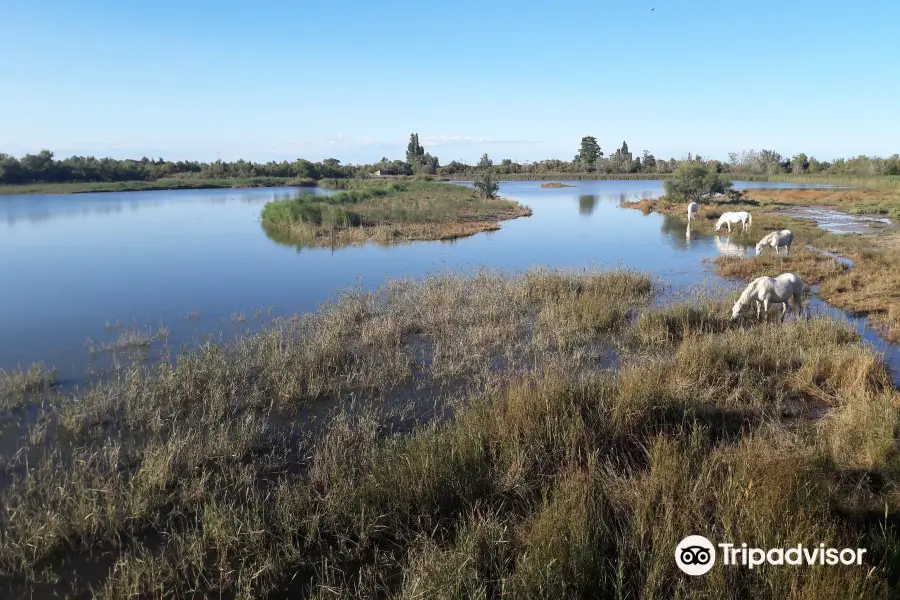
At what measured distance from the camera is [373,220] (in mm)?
30516

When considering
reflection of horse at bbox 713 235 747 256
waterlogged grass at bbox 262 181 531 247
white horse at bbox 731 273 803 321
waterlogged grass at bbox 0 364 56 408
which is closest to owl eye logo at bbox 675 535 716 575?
white horse at bbox 731 273 803 321

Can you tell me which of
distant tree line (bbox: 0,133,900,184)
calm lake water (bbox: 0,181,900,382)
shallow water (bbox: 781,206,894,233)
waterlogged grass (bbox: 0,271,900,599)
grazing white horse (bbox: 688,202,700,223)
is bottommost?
waterlogged grass (bbox: 0,271,900,599)

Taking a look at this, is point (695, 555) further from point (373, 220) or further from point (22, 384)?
point (373, 220)

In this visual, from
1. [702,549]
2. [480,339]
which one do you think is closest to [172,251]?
[480,339]

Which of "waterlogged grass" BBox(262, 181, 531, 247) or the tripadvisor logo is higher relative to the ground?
"waterlogged grass" BBox(262, 181, 531, 247)

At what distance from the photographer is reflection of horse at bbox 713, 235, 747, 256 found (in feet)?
67.5

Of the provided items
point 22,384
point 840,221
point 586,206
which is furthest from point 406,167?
point 22,384

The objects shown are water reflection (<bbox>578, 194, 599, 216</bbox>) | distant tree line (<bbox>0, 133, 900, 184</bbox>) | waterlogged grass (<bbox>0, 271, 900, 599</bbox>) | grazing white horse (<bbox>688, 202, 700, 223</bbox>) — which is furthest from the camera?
distant tree line (<bbox>0, 133, 900, 184</bbox>)

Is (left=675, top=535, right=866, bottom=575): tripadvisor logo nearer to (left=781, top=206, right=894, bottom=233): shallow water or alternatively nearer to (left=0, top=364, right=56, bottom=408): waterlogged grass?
(left=0, top=364, right=56, bottom=408): waterlogged grass

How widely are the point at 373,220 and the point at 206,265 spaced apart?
41.3ft

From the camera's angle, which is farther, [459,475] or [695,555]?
[459,475]

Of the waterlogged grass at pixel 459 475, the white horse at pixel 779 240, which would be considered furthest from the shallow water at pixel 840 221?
the waterlogged grass at pixel 459 475

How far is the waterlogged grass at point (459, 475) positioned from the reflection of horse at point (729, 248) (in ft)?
41.1

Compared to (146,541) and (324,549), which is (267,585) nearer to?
(324,549)
